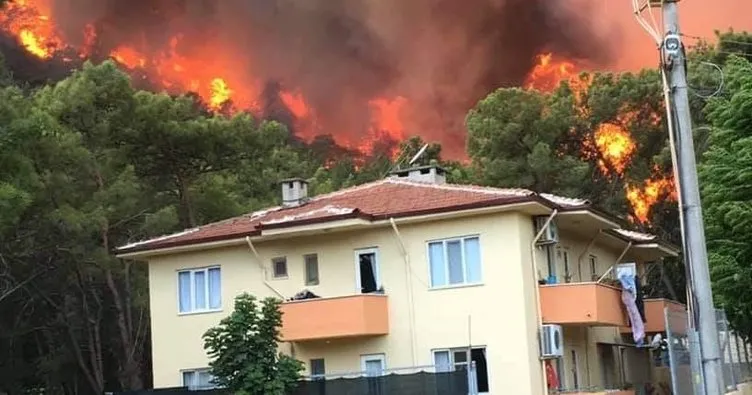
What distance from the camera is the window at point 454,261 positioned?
1088 inches

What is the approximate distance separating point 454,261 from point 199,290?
7932 mm

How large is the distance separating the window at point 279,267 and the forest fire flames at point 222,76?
27.0 meters

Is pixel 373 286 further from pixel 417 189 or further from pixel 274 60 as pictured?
pixel 274 60

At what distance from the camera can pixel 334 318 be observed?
2762cm

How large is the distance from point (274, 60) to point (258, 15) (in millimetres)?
3921

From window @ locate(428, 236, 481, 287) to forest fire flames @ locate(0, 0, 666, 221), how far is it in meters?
26.9

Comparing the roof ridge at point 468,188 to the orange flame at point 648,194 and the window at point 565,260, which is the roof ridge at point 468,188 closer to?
the window at point 565,260

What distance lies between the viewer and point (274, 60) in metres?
85.5

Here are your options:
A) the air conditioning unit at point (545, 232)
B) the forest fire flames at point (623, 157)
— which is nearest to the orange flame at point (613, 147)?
the forest fire flames at point (623, 157)

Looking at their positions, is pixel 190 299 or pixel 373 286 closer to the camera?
pixel 373 286

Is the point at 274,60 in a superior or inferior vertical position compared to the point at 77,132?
superior

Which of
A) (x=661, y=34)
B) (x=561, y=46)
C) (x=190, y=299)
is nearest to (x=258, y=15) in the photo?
(x=561, y=46)

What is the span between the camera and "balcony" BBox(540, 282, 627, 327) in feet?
90.1

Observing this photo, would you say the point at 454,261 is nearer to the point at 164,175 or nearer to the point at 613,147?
the point at 164,175
